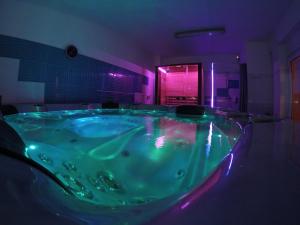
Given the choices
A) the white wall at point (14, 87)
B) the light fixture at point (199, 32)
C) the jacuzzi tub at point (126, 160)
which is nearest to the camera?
the jacuzzi tub at point (126, 160)

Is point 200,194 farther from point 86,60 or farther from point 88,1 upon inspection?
point 86,60

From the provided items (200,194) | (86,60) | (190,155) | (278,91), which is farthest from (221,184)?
(278,91)

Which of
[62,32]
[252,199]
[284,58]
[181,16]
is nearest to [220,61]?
[284,58]

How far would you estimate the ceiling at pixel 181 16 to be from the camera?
7.10ft

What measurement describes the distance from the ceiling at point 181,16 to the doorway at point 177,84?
969 mm

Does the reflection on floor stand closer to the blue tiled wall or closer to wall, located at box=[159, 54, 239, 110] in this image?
the blue tiled wall

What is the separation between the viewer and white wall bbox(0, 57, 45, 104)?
1.97 m

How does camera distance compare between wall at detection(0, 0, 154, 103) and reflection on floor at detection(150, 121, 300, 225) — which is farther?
wall at detection(0, 0, 154, 103)

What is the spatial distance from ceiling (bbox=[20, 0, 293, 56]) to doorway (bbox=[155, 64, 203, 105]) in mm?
969

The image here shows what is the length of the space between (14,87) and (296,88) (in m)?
3.53

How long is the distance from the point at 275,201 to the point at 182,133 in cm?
63

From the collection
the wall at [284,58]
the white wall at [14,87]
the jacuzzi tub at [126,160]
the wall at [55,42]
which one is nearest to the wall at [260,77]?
the wall at [284,58]

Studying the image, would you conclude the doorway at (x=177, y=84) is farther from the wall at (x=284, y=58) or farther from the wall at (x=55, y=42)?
the wall at (x=284, y=58)

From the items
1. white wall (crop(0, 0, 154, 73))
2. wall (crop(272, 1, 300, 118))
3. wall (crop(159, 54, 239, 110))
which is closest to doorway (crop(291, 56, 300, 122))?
wall (crop(272, 1, 300, 118))
